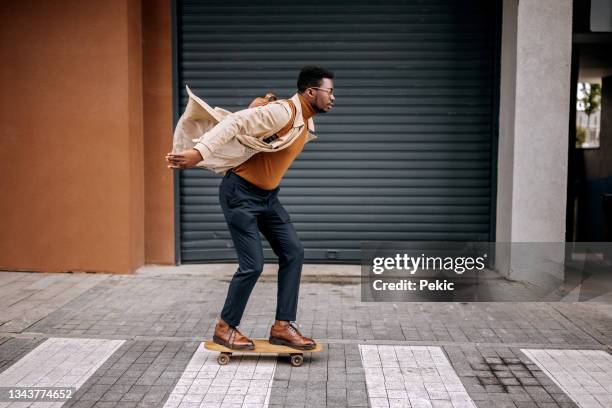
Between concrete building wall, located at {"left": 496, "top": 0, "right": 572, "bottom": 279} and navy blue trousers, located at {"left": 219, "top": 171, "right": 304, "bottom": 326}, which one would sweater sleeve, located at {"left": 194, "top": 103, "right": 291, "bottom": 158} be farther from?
concrete building wall, located at {"left": 496, "top": 0, "right": 572, "bottom": 279}

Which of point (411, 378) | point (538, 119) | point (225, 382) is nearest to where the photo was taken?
point (225, 382)

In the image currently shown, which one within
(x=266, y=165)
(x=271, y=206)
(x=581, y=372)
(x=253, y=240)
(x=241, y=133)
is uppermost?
(x=241, y=133)

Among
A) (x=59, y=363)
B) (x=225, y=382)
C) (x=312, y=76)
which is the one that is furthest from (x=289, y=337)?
(x=312, y=76)

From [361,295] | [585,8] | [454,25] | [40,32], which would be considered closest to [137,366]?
[361,295]

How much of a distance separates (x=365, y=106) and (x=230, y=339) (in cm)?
488

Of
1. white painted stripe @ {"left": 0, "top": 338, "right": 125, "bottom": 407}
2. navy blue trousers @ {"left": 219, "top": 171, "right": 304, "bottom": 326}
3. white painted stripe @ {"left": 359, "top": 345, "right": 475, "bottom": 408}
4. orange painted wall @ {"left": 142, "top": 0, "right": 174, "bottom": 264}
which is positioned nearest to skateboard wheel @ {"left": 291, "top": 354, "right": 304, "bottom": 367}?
navy blue trousers @ {"left": 219, "top": 171, "right": 304, "bottom": 326}

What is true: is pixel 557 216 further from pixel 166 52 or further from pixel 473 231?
pixel 166 52

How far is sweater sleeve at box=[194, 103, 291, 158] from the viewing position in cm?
477

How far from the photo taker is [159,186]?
9.33m

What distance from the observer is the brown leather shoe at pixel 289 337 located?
5250 millimetres

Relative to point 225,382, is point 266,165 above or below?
above

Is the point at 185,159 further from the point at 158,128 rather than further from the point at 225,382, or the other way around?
the point at 158,128

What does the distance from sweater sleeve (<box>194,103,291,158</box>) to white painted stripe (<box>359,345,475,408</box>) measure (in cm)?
184

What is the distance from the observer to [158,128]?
9.23 m
